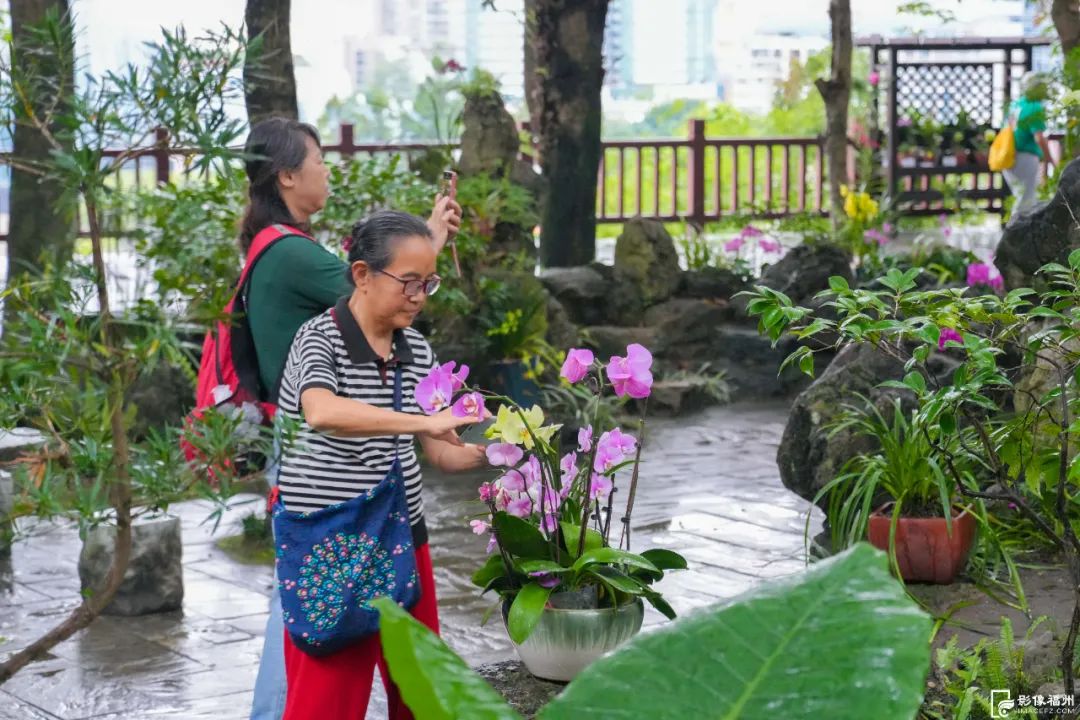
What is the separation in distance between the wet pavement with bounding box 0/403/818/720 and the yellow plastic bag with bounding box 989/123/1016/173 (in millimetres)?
5974

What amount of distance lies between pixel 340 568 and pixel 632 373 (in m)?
0.80

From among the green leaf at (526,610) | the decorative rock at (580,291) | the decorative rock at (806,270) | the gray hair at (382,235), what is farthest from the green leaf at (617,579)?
the decorative rock at (806,270)

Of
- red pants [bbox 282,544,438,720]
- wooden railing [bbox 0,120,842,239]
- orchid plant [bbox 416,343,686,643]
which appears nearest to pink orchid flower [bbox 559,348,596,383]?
orchid plant [bbox 416,343,686,643]

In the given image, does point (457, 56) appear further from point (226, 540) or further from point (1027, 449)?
point (1027, 449)

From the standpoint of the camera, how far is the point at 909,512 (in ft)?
16.5

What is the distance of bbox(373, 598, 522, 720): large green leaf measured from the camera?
114 centimetres

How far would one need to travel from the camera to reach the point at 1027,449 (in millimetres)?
4324

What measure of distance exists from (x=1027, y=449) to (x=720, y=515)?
103 inches

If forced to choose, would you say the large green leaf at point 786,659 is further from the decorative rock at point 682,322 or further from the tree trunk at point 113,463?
the decorative rock at point 682,322

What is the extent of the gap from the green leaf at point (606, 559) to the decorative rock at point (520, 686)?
300mm

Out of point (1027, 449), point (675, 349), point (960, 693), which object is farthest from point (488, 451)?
point (675, 349)

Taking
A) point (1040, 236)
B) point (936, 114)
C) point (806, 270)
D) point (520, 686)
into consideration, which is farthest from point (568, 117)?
point (520, 686)

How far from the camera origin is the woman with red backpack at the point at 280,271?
372 centimetres
